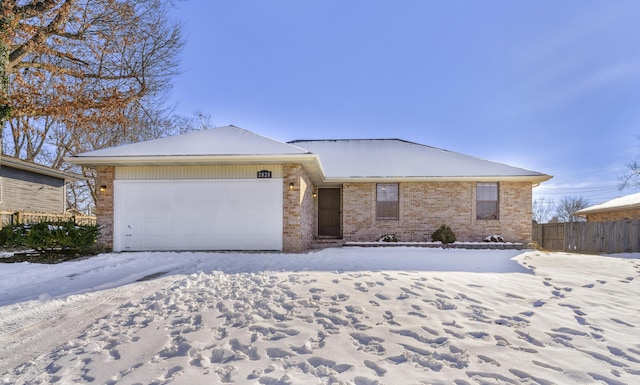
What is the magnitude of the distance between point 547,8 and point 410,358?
1010 centimetres

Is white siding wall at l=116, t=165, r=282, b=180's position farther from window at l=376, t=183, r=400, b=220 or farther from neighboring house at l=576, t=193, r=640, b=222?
neighboring house at l=576, t=193, r=640, b=222

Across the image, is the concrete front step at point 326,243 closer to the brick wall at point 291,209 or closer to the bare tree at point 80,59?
the brick wall at point 291,209

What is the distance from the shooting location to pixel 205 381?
8.81 ft

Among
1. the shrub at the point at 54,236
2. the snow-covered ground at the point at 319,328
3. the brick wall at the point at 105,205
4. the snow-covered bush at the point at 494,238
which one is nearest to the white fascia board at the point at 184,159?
the brick wall at the point at 105,205

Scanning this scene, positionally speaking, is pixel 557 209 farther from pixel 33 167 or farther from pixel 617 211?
pixel 33 167

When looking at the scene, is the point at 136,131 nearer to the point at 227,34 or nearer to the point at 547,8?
the point at 227,34

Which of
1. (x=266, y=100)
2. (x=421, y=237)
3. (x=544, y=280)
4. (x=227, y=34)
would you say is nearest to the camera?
(x=544, y=280)

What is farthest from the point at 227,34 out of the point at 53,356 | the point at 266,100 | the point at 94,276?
the point at 53,356

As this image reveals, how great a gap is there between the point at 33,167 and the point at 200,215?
1023 centimetres

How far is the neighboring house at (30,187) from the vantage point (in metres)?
13.5

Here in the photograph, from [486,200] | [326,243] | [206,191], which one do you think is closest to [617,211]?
[486,200]

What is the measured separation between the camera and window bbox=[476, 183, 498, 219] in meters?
12.6

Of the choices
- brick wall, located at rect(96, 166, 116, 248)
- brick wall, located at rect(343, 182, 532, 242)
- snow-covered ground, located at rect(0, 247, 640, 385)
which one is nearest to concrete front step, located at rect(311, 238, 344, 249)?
brick wall, located at rect(343, 182, 532, 242)

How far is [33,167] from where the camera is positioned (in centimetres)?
1448
